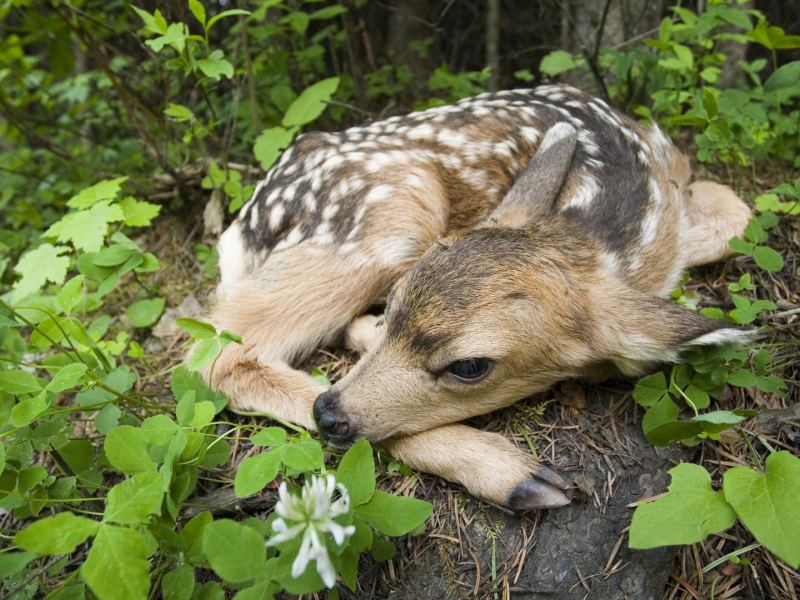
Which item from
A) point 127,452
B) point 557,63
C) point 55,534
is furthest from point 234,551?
point 557,63

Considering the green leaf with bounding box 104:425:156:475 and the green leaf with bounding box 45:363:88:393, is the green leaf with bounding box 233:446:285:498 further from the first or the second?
the green leaf with bounding box 45:363:88:393

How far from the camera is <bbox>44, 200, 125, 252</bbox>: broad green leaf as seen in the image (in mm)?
2494

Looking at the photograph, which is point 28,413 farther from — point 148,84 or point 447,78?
point 447,78

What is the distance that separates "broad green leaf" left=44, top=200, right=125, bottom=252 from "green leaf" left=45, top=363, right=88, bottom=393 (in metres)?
0.82

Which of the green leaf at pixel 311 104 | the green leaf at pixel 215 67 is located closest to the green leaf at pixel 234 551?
the green leaf at pixel 215 67

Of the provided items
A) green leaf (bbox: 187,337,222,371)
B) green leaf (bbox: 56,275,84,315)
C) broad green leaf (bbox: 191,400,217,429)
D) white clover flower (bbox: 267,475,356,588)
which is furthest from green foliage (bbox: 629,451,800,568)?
green leaf (bbox: 56,275,84,315)

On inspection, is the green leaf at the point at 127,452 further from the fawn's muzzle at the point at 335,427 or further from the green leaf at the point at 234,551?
the fawn's muzzle at the point at 335,427

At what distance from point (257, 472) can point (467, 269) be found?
1050 millimetres

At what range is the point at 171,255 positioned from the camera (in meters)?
3.63

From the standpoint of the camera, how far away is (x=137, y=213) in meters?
2.80

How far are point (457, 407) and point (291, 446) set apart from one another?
0.80 meters

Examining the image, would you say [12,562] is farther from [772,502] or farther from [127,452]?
[772,502]

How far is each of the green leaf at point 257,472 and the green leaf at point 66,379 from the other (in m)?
0.73

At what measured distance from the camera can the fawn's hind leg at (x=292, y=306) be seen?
8.69 feet
